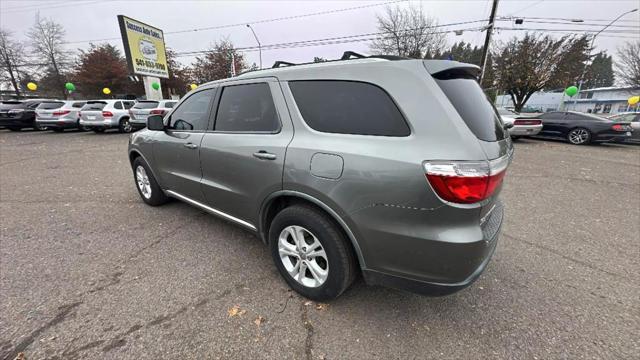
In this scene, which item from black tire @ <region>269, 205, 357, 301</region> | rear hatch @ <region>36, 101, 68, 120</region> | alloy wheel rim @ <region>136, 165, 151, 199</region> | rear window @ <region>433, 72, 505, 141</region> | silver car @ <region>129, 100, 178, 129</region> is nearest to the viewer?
rear window @ <region>433, 72, 505, 141</region>

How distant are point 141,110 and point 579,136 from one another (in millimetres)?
18470

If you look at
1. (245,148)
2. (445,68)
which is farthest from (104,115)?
(445,68)

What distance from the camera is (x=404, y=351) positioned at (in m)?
1.82

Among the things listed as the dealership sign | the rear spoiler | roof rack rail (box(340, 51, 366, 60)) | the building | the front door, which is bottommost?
the building

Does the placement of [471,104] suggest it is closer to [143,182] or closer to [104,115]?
[143,182]

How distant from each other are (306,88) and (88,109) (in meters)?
15.1

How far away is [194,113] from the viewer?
3.16 metres

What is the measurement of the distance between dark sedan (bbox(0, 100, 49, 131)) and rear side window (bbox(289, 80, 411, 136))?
17799 mm

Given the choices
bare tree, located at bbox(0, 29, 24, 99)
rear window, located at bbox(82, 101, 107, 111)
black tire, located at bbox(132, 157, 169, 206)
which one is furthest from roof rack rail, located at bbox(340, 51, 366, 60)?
bare tree, located at bbox(0, 29, 24, 99)

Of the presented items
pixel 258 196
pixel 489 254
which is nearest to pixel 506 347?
pixel 489 254

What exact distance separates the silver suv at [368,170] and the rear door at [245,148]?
13 mm

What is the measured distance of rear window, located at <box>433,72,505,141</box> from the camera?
1.68 meters

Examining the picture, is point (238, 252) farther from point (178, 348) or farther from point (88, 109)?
point (88, 109)

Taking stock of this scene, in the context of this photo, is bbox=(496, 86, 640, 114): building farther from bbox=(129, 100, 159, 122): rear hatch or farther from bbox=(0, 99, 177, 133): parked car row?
bbox=(0, 99, 177, 133): parked car row
